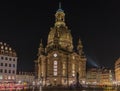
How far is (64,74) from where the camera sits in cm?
14600

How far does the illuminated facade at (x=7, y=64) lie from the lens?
101 metres

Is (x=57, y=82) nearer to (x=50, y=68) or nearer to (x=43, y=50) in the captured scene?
(x=50, y=68)

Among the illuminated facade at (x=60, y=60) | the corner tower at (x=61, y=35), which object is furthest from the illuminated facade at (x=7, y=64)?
the corner tower at (x=61, y=35)

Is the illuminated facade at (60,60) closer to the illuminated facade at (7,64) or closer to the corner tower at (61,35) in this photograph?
the corner tower at (61,35)

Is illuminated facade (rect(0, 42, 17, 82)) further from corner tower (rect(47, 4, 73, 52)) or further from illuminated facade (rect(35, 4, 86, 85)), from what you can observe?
corner tower (rect(47, 4, 73, 52))

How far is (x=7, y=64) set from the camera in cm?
10319

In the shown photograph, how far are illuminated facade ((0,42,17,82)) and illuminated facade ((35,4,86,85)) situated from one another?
37.2 metres

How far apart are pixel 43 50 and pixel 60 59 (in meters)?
23.3

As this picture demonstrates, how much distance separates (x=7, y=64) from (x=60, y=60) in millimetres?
45658

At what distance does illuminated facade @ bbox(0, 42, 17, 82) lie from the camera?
101 metres

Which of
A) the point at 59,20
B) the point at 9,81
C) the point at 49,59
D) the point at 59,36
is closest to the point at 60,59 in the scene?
the point at 49,59

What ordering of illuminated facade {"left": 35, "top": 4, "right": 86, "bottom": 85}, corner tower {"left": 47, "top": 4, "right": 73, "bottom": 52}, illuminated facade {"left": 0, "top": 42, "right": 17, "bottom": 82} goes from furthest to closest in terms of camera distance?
corner tower {"left": 47, "top": 4, "right": 73, "bottom": 52}
illuminated facade {"left": 35, "top": 4, "right": 86, "bottom": 85}
illuminated facade {"left": 0, "top": 42, "right": 17, "bottom": 82}

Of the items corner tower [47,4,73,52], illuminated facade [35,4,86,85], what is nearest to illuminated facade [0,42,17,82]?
illuminated facade [35,4,86,85]

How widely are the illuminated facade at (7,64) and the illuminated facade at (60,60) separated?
37206 millimetres
